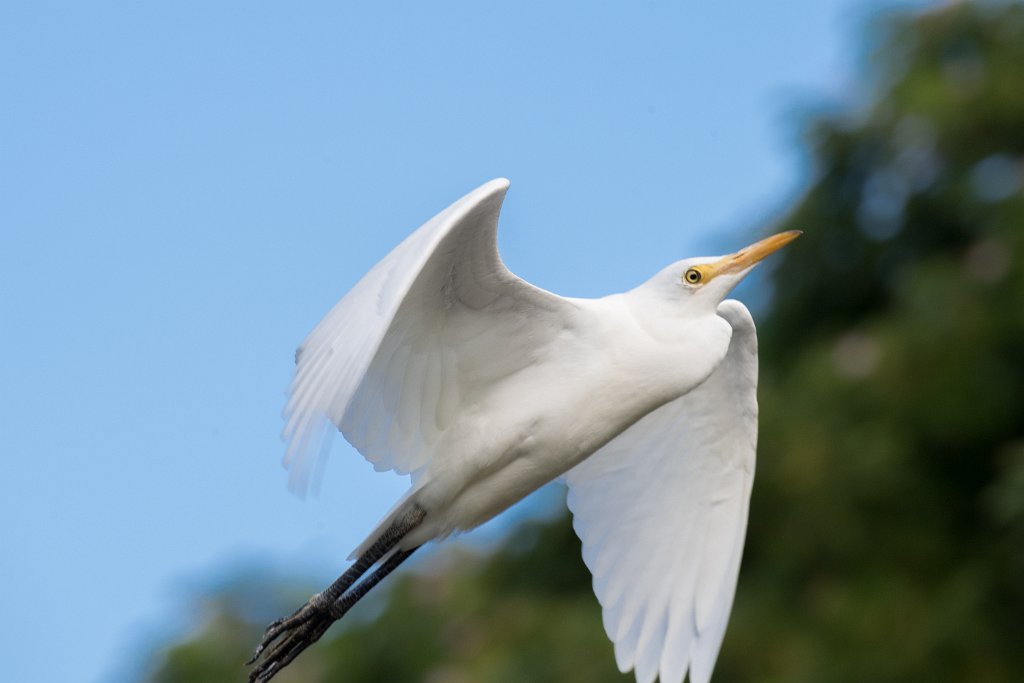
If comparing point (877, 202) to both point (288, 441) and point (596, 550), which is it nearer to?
point (596, 550)

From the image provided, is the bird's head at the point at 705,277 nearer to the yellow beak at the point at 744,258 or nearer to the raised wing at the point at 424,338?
the yellow beak at the point at 744,258

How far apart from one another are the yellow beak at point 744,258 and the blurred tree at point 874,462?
28.9ft

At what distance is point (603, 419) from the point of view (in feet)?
24.4

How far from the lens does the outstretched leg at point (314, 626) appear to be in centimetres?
775

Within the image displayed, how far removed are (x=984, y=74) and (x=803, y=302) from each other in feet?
12.0

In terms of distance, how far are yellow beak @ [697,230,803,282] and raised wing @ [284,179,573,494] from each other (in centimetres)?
73

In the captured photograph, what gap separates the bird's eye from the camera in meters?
7.73

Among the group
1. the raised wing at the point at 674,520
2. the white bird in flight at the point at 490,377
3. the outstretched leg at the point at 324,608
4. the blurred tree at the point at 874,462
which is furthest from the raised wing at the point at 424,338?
the blurred tree at the point at 874,462

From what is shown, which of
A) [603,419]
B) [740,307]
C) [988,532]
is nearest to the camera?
[603,419]

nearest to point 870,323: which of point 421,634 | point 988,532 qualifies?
point 988,532

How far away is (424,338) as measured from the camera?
7.55 meters

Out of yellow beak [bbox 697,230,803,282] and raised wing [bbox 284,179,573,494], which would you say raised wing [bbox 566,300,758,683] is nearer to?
yellow beak [bbox 697,230,803,282]

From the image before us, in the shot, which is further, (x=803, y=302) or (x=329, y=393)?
(x=803, y=302)

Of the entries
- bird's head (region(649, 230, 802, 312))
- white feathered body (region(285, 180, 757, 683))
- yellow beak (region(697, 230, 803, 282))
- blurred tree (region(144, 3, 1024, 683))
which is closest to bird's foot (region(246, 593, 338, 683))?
white feathered body (region(285, 180, 757, 683))
